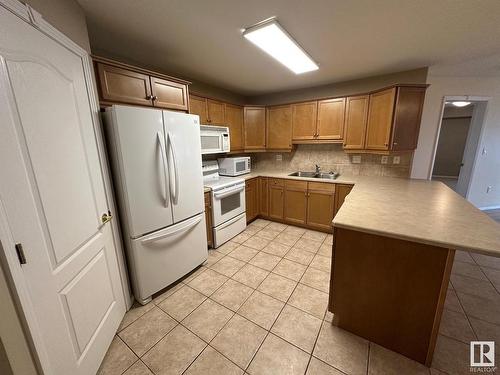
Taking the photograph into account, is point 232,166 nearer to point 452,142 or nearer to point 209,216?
point 209,216

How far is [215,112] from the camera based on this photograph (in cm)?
303

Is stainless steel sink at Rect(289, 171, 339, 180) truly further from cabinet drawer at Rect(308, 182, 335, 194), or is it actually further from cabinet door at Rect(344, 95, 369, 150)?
cabinet door at Rect(344, 95, 369, 150)

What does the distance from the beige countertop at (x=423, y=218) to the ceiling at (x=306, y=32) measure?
1.50 meters

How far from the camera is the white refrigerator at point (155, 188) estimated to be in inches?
62.4

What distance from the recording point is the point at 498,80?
124 inches

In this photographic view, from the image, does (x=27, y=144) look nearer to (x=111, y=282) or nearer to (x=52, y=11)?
(x=52, y=11)

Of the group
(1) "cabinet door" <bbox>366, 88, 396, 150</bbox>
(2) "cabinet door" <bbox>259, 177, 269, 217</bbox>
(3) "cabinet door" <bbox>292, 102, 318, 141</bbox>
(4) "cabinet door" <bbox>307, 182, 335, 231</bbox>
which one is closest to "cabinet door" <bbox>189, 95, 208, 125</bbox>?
(2) "cabinet door" <bbox>259, 177, 269, 217</bbox>

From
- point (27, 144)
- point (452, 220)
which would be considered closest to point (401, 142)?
point (452, 220)

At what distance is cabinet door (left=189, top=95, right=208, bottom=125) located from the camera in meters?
2.63

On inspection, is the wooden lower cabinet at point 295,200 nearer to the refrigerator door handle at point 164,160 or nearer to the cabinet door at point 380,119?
the cabinet door at point 380,119

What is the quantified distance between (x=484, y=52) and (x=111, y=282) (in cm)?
435

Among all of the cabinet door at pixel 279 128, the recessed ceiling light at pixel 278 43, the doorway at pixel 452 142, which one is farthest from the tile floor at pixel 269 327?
the doorway at pixel 452 142

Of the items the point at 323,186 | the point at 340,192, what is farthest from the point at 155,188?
the point at 340,192

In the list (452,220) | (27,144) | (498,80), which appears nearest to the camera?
(27,144)
